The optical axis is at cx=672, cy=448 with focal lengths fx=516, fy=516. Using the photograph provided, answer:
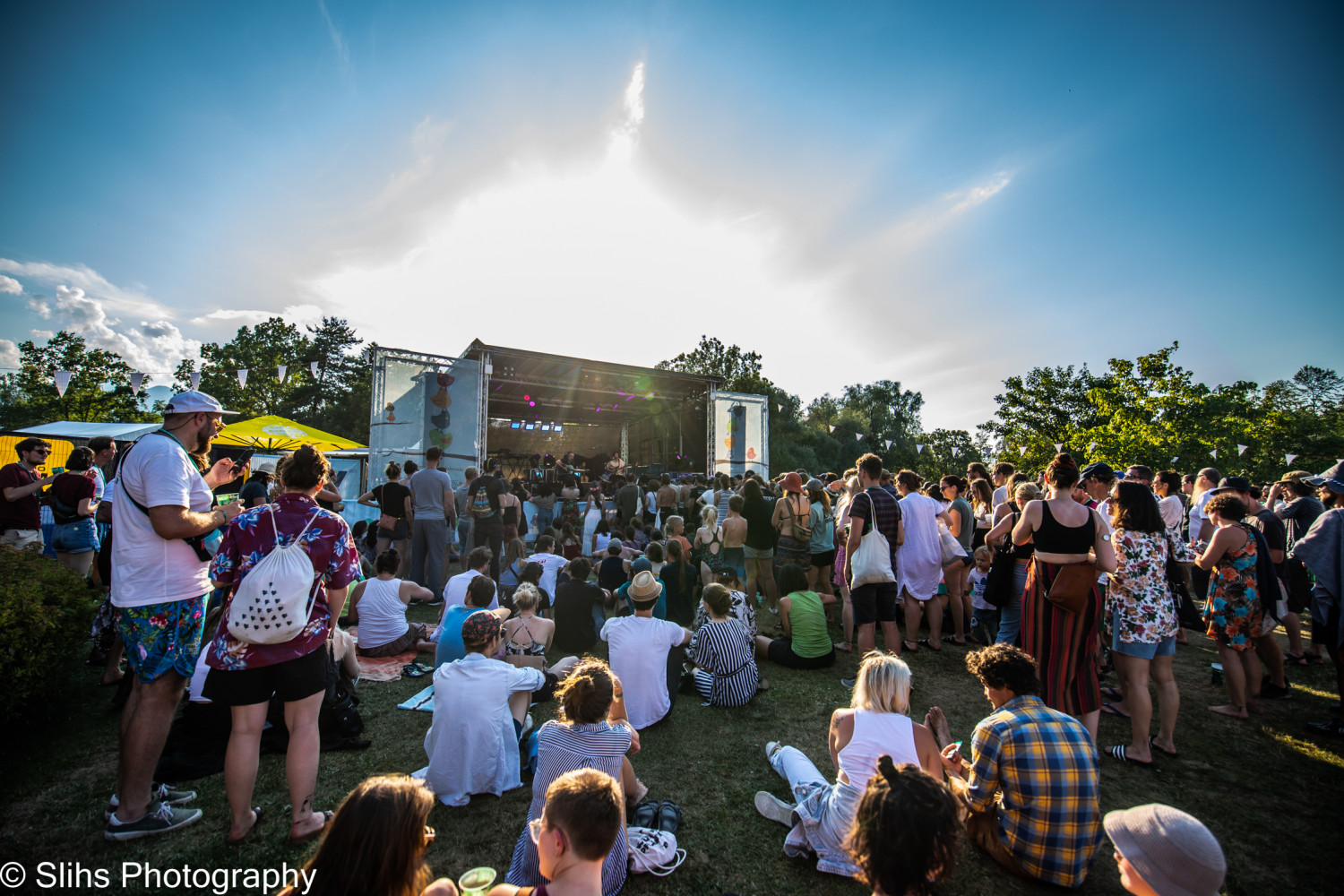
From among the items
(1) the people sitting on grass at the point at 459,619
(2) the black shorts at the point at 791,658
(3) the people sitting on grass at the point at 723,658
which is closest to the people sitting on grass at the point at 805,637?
(2) the black shorts at the point at 791,658

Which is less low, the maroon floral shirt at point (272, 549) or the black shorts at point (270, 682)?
the maroon floral shirt at point (272, 549)

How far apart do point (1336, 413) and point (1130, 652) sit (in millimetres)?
43614

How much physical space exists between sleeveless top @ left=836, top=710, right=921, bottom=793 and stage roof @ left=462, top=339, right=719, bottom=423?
10409 mm

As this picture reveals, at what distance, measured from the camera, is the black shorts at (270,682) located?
1973 millimetres

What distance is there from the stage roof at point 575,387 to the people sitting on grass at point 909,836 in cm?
1088

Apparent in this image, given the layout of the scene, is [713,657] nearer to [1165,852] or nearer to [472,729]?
[472,729]

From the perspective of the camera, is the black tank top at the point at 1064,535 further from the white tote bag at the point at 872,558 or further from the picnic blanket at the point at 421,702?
the picnic blanket at the point at 421,702

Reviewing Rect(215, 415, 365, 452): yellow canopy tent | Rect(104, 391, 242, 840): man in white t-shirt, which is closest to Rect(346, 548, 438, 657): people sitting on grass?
Rect(104, 391, 242, 840): man in white t-shirt

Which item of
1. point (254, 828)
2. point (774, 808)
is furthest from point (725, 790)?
point (254, 828)

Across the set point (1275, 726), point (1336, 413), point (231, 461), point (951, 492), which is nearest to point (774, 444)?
point (951, 492)

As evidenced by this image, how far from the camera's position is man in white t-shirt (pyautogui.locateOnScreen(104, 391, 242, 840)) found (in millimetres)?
2098

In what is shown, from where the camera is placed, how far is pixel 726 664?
12.3 feet

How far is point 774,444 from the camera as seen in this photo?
30438mm

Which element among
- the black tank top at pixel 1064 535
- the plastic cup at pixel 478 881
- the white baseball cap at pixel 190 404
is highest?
the white baseball cap at pixel 190 404
